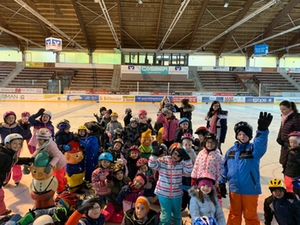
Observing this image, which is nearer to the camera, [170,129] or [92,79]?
[170,129]

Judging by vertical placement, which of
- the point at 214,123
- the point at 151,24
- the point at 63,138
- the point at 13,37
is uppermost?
the point at 151,24

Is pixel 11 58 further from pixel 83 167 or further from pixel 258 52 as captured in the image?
pixel 83 167

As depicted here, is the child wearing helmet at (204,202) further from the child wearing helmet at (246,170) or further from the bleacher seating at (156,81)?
the bleacher seating at (156,81)

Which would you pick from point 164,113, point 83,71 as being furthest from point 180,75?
point 164,113

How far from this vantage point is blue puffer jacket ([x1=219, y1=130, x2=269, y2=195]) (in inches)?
102

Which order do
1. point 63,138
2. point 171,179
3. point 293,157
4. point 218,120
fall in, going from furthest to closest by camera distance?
point 218,120 < point 63,138 < point 293,157 < point 171,179

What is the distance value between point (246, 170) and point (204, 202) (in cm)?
64

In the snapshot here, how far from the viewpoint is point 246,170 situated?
2660mm

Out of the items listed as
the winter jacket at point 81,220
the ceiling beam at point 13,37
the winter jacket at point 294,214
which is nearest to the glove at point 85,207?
the winter jacket at point 81,220

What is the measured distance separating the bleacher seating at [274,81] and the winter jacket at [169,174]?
2381 cm

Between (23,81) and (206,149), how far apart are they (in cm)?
2493

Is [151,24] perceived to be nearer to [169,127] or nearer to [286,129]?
[169,127]

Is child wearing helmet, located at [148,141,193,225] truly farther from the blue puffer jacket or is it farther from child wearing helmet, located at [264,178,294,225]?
child wearing helmet, located at [264,178,294,225]

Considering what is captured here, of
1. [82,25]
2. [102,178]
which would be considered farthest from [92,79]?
[102,178]
